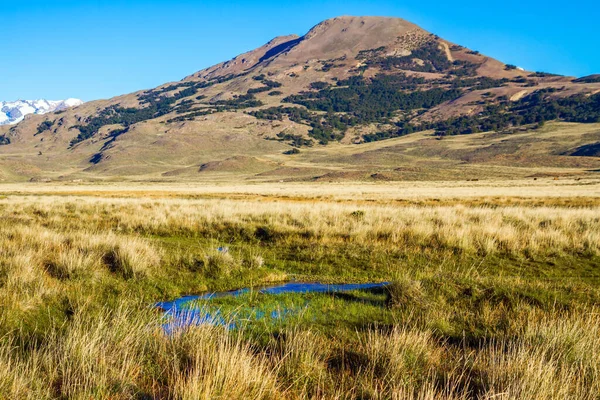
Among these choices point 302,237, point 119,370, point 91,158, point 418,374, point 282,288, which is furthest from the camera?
point 91,158

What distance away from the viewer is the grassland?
14.2 feet

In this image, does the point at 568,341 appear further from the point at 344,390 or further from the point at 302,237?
the point at 302,237

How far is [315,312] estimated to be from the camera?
25.9 feet

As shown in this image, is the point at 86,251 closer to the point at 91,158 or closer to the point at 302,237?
the point at 302,237

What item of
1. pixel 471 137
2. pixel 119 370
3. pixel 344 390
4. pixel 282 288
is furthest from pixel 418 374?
pixel 471 137

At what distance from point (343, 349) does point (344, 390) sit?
761 mm

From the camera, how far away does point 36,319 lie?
23.4 ft

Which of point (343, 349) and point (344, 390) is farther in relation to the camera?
point (343, 349)

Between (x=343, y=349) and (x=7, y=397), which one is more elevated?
(x=7, y=397)

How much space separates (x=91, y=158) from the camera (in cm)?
19762

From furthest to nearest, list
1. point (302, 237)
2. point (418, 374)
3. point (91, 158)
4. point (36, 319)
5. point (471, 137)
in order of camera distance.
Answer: point (91, 158) → point (471, 137) → point (302, 237) → point (36, 319) → point (418, 374)

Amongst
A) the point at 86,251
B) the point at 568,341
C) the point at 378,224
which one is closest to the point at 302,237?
the point at 378,224

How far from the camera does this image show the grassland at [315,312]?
14.2ft

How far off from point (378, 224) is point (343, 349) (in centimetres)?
1274
